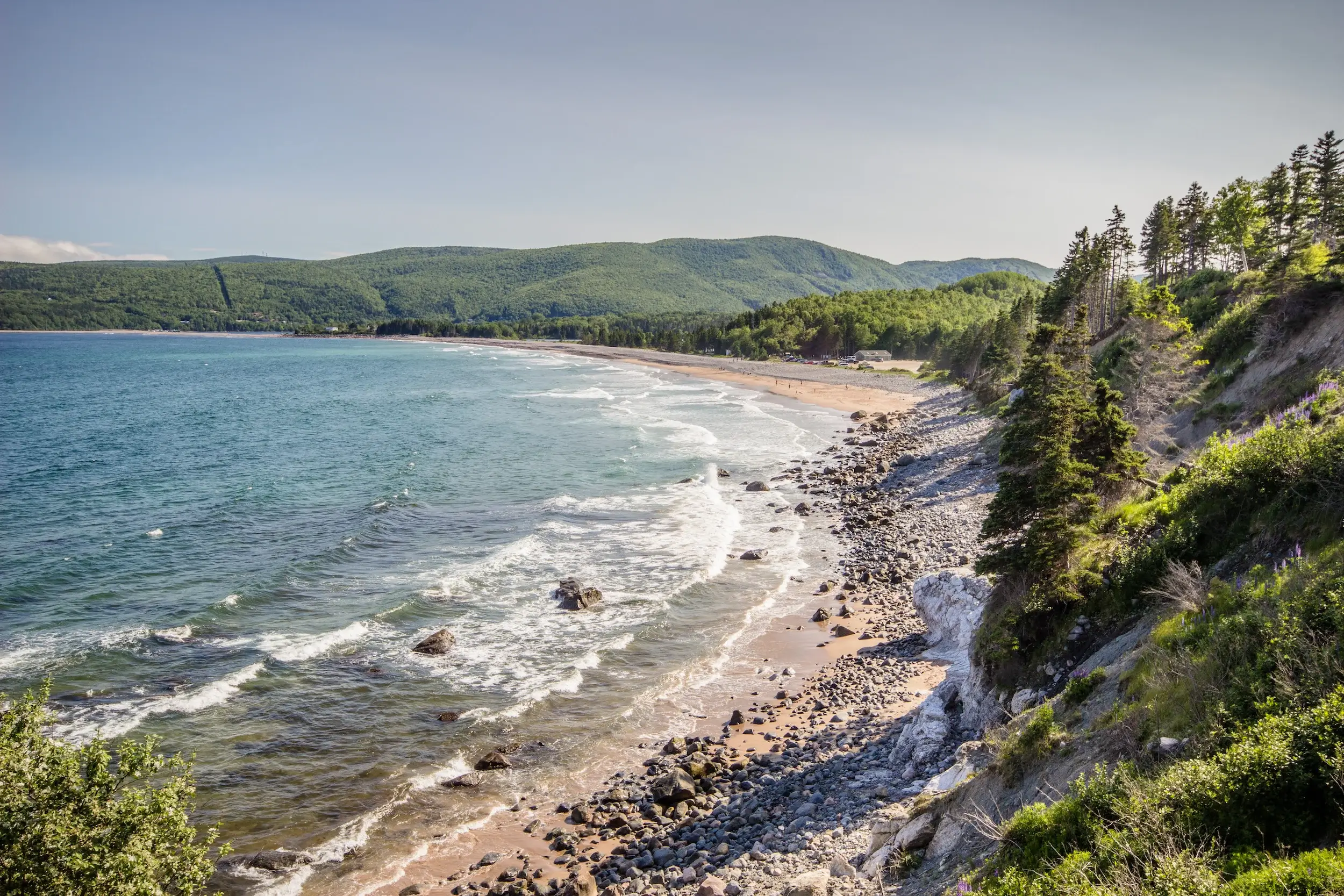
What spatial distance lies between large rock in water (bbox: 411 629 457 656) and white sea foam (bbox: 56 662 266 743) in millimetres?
5629

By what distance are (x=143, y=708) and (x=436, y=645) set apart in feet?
31.0

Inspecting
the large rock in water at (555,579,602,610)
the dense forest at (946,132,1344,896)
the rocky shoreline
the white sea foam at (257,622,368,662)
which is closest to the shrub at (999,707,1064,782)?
the dense forest at (946,132,1344,896)

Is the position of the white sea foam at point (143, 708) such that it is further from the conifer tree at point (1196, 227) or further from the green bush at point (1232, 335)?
the conifer tree at point (1196, 227)

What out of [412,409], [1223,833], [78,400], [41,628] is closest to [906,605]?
[1223,833]

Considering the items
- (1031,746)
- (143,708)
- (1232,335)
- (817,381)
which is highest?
(1232,335)

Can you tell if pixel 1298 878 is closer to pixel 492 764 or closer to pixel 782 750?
pixel 782 750

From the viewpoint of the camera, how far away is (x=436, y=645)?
27969mm

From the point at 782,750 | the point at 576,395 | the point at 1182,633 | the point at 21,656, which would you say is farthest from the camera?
the point at 576,395

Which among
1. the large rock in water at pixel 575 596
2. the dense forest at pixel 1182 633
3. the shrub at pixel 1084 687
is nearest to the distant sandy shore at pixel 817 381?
the large rock in water at pixel 575 596

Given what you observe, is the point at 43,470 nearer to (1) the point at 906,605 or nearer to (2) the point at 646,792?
(2) the point at 646,792

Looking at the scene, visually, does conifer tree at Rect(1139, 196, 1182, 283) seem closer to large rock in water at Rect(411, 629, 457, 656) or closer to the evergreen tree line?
the evergreen tree line

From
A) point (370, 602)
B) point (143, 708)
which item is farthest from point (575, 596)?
point (143, 708)

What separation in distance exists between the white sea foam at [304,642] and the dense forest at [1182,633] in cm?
2381

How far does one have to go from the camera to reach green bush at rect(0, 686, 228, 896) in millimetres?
10180
